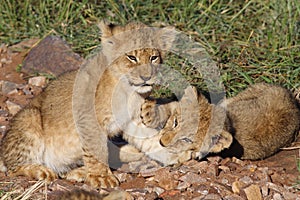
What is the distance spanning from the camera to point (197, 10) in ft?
30.5

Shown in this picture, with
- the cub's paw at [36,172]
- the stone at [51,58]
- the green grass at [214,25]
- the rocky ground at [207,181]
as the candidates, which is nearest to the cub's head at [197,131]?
the rocky ground at [207,181]

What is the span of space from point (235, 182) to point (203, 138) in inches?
21.9

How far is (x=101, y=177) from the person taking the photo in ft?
20.3

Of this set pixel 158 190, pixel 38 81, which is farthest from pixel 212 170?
pixel 38 81

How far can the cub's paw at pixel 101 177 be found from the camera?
20.1 feet

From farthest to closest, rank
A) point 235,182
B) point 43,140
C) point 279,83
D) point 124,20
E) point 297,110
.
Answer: point 124,20, point 279,83, point 297,110, point 43,140, point 235,182

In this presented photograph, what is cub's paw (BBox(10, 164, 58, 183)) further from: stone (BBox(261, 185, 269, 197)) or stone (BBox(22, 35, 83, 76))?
stone (BBox(22, 35, 83, 76))

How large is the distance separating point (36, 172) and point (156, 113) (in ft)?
4.20

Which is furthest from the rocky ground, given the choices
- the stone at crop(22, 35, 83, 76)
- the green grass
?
the stone at crop(22, 35, 83, 76)

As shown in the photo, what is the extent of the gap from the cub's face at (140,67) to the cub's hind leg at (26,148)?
40.3 inches

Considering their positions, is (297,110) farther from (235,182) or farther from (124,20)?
(124,20)

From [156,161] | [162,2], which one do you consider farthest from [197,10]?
[156,161]

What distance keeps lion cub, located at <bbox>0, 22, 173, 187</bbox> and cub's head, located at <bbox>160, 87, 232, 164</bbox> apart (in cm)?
40

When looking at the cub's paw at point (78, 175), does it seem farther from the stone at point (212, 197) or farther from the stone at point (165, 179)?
the stone at point (212, 197)
